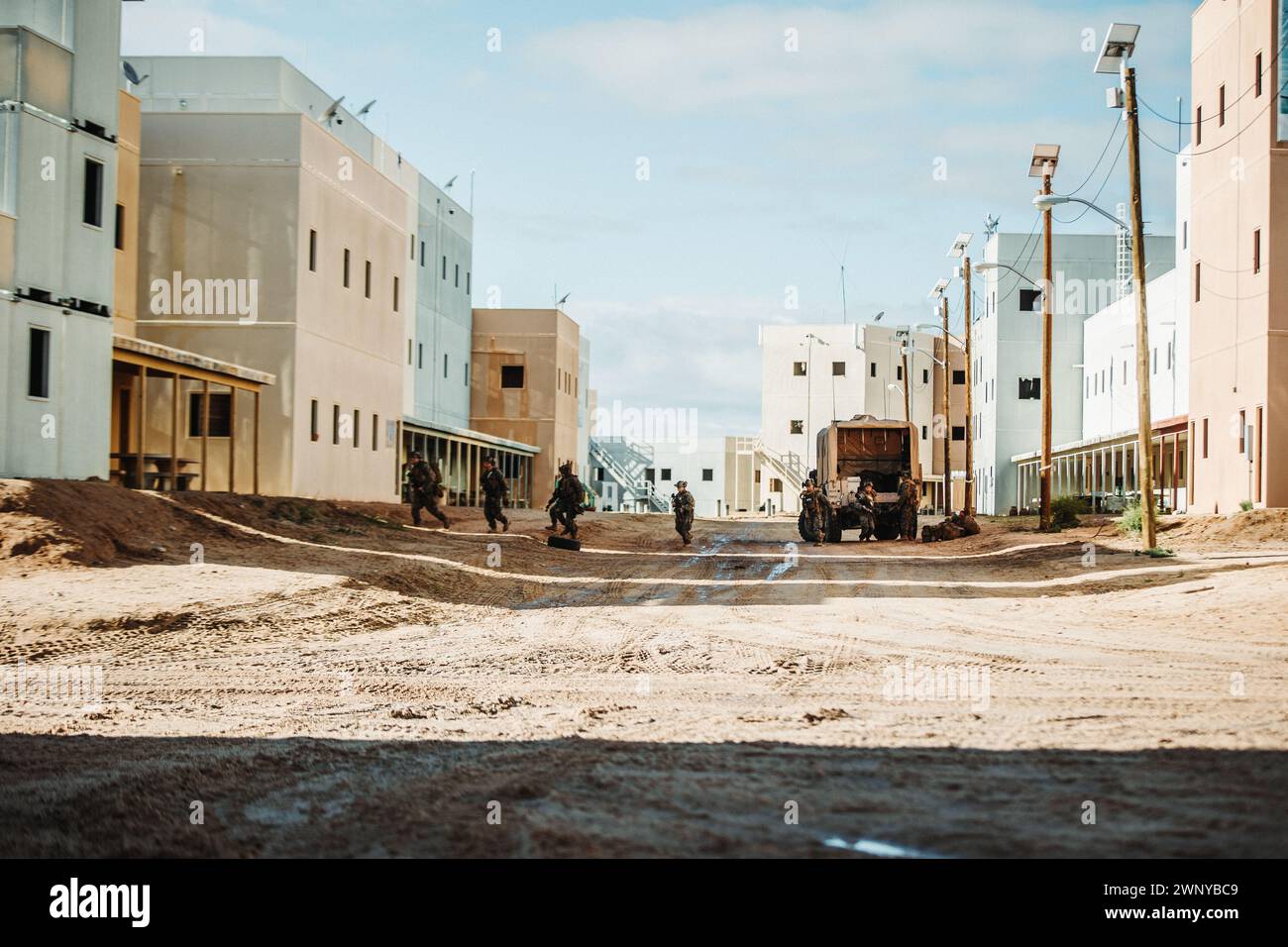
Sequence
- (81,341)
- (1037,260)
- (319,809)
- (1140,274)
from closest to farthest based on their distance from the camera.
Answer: (319,809) → (81,341) → (1140,274) → (1037,260)

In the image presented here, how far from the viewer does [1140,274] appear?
26.2 metres

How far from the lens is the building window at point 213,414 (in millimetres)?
33969

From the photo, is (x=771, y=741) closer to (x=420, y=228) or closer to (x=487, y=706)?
(x=487, y=706)

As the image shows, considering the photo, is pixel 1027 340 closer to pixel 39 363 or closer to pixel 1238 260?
pixel 1238 260

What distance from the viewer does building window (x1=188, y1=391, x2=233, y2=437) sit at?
34.0m

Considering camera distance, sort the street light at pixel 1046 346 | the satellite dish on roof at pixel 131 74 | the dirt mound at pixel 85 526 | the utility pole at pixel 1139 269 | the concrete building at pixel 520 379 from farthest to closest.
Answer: the concrete building at pixel 520 379
the satellite dish on roof at pixel 131 74
the street light at pixel 1046 346
the utility pole at pixel 1139 269
the dirt mound at pixel 85 526

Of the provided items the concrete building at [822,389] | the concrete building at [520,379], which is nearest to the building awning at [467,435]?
the concrete building at [520,379]

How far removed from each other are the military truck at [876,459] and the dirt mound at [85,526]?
19.0 metres

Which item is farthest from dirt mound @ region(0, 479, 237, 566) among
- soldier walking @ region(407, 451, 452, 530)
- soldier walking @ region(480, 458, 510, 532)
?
soldier walking @ region(407, 451, 452, 530)

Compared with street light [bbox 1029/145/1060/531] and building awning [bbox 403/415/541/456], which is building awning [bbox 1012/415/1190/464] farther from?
building awning [bbox 403/415/541/456]

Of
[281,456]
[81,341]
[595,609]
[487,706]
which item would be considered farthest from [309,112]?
[487,706]

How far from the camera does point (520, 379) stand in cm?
7100

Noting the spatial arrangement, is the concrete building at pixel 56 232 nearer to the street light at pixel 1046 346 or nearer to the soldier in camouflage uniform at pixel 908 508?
the soldier in camouflage uniform at pixel 908 508
